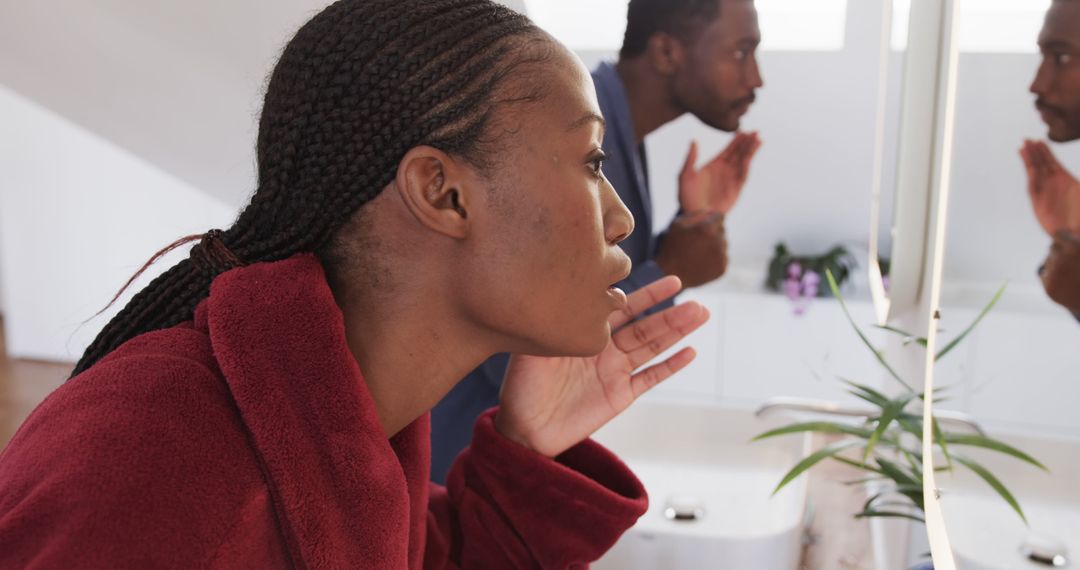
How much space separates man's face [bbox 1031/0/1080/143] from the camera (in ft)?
2.18

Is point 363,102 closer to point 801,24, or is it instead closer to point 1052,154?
point 1052,154

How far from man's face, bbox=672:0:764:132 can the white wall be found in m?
1.69

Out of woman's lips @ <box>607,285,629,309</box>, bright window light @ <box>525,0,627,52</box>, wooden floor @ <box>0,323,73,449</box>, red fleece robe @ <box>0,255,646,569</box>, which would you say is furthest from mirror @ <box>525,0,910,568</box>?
wooden floor @ <box>0,323,73,449</box>

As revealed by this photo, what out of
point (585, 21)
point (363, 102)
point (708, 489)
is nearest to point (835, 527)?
point (708, 489)

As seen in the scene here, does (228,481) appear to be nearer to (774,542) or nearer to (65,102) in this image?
(774,542)

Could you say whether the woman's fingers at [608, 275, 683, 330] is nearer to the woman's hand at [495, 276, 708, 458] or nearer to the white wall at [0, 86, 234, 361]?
the woman's hand at [495, 276, 708, 458]

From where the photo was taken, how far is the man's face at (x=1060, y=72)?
2.18 ft

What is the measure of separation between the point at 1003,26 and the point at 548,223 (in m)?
0.46

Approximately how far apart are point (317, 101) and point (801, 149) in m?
1.58

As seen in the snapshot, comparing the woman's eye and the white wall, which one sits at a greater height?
the woman's eye

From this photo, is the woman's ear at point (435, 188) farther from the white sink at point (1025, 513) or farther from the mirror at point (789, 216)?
the mirror at point (789, 216)

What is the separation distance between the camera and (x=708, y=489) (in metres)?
1.31

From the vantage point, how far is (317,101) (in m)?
0.55

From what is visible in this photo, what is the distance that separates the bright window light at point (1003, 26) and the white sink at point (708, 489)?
54 centimetres
